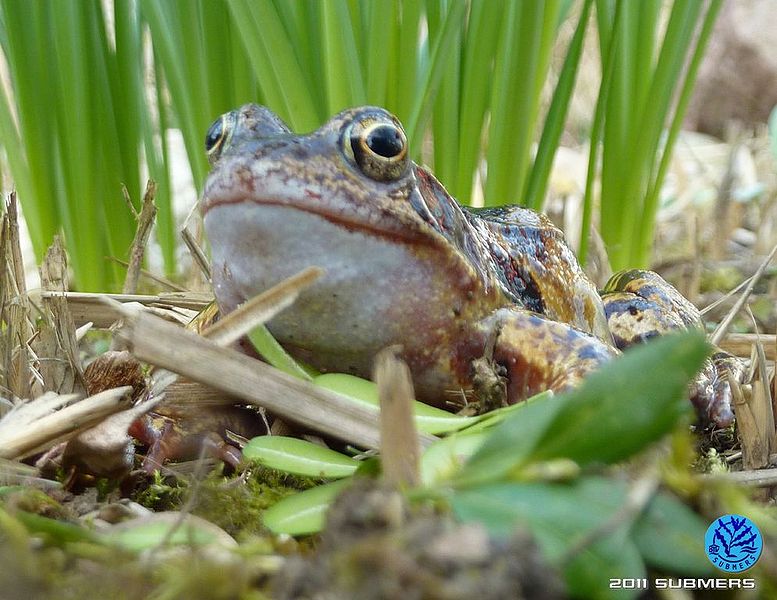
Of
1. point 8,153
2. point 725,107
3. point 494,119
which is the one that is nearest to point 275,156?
point 494,119

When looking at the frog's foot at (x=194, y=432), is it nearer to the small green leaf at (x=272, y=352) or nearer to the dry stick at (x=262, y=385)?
the small green leaf at (x=272, y=352)

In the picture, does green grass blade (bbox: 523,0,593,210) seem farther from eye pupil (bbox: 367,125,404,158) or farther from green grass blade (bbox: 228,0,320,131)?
eye pupil (bbox: 367,125,404,158)

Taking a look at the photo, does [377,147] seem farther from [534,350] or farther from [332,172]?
[534,350]

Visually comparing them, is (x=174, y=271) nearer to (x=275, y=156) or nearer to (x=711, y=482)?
(x=275, y=156)

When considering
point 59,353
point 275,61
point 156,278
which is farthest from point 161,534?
point 275,61

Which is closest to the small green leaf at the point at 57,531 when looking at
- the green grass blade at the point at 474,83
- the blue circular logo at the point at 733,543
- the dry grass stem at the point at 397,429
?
the dry grass stem at the point at 397,429
